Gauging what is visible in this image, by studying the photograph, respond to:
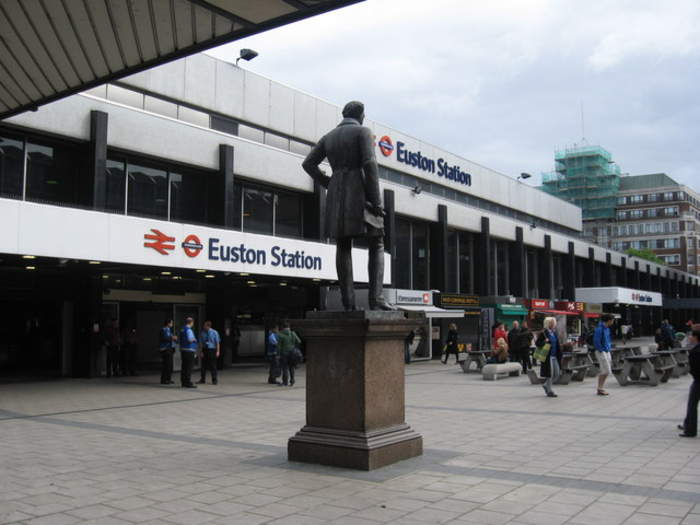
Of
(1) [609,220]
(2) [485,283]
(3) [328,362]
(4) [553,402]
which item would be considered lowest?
(4) [553,402]

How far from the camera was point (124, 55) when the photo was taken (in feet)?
29.9

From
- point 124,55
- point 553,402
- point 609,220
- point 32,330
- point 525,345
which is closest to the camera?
point 124,55

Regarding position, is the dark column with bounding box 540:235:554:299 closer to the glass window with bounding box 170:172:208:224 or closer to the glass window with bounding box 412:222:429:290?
the glass window with bounding box 412:222:429:290

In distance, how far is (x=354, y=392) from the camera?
714cm

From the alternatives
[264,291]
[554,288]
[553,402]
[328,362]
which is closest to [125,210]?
[264,291]

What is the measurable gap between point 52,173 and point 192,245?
16.0ft

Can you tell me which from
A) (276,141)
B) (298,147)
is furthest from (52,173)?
(298,147)

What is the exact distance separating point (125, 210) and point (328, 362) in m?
15.4

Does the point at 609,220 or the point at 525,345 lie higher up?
the point at 609,220

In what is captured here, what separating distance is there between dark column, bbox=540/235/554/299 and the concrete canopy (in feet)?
135

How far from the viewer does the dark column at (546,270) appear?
154ft

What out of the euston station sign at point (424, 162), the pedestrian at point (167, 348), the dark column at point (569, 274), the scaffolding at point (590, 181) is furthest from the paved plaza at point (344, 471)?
the scaffolding at point (590, 181)

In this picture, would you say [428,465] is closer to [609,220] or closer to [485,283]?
[485,283]

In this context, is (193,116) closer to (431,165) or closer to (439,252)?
(439,252)
